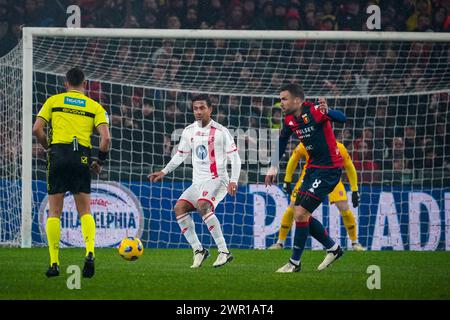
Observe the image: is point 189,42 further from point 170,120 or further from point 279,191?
point 279,191

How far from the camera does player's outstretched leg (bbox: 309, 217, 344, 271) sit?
10.5 m

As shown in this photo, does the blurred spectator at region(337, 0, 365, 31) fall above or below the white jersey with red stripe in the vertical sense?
above

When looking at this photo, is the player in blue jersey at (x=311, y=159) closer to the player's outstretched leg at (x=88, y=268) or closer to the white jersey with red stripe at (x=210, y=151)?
the white jersey with red stripe at (x=210, y=151)

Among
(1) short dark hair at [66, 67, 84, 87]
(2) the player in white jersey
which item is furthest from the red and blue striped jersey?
(1) short dark hair at [66, 67, 84, 87]

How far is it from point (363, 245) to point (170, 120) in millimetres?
3560

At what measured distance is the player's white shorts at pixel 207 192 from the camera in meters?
11.0

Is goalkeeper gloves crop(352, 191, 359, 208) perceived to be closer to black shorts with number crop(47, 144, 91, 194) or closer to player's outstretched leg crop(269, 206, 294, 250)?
player's outstretched leg crop(269, 206, 294, 250)

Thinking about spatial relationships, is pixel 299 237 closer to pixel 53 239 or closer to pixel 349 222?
pixel 53 239

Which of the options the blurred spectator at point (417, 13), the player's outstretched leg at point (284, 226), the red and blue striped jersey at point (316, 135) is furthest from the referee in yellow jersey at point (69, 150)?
the blurred spectator at point (417, 13)

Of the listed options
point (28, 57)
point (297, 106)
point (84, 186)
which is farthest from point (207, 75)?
point (84, 186)

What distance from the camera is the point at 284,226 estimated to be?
46.3ft

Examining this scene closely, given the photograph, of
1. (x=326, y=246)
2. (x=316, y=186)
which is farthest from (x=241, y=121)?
(x=316, y=186)

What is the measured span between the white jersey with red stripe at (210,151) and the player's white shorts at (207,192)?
6 cm

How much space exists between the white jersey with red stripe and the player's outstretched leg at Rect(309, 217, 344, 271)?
1.14m
